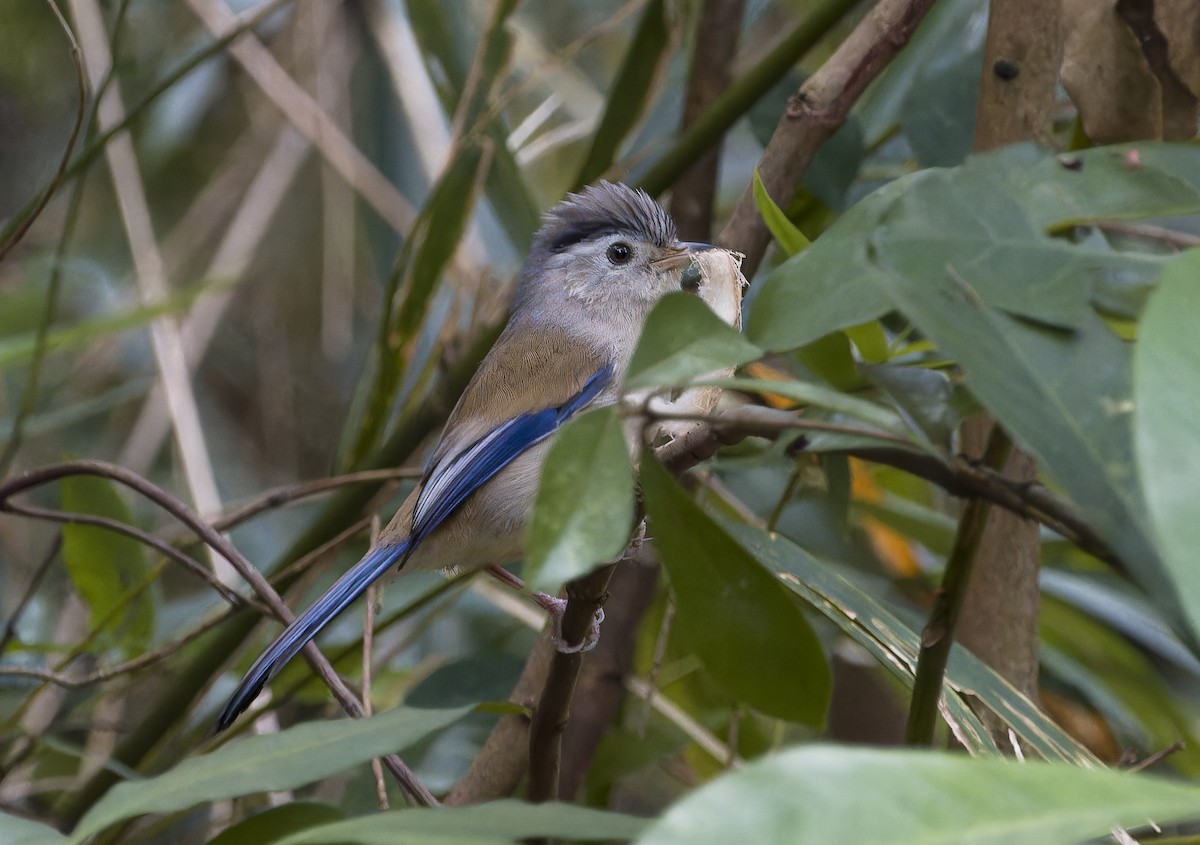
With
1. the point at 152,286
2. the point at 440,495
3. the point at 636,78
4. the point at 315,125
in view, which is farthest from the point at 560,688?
the point at 315,125

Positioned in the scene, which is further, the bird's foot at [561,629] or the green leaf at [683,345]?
the bird's foot at [561,629]

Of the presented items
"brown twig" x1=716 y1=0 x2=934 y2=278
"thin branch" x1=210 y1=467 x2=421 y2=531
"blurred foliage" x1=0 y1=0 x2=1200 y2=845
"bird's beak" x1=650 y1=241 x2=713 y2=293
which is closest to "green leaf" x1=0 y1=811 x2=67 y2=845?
"blurred foliage" x1=0 y1=0 x2=1200 y2=845

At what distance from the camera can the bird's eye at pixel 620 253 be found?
2773 mm

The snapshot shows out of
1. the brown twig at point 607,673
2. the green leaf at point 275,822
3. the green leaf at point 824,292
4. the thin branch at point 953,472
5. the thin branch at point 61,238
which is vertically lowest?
the brown twig at point 607,673

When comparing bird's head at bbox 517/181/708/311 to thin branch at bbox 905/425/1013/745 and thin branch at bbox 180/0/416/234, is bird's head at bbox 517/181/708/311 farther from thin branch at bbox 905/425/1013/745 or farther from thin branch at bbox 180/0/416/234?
thin branch at bbox 905/425/1013/745

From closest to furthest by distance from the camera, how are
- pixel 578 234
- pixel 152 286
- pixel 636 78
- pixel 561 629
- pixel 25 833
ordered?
pixel 25 833
pixel 561 629
pixel 636 78
pixel 578 234
pixel 152 286

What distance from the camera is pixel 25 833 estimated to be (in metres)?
1.04

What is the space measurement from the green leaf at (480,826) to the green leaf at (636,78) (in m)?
1.92

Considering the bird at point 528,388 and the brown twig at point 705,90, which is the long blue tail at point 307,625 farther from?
the brown twig at point 705,90

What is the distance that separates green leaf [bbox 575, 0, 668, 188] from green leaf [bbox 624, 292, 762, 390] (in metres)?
1.76

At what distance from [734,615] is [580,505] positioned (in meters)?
0.29

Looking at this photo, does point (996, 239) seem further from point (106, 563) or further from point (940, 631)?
point (106, 563)

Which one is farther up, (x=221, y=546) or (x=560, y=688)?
(x=221, y=546)

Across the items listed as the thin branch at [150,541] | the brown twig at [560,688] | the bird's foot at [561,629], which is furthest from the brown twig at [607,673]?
the brown twig at [560,688]
